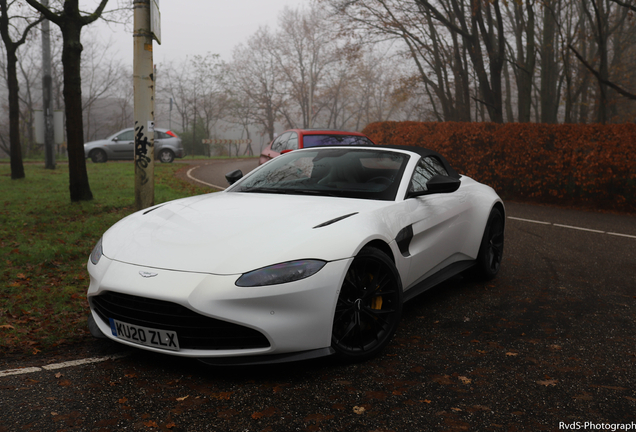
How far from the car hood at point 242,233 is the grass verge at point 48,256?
101 cm

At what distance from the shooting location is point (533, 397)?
10.0ft

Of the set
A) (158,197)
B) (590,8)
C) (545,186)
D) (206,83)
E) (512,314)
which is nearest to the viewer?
(512,314)

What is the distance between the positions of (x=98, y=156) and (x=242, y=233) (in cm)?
2328

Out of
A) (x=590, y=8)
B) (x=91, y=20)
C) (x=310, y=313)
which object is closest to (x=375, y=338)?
(x=310, y=313)

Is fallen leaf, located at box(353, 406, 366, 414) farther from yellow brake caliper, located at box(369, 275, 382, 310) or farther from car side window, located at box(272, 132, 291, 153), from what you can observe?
car side window, located at box(272, 132, 291, 153)

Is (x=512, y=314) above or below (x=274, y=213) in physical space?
below

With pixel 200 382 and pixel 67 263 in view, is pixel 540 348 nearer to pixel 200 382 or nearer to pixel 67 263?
pixel 200 382

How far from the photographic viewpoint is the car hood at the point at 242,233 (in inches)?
124

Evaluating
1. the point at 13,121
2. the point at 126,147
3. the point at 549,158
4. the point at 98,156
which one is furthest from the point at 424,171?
the point at 126,147

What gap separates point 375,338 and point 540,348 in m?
1.21

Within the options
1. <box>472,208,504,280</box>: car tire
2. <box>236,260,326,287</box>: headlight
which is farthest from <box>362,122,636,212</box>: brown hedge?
<box>236,260,326,287</box>: headlight

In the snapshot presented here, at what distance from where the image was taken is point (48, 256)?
20.8 feet

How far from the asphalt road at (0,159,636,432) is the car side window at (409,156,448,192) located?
1056 millimetres

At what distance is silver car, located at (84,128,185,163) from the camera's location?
2462cm
